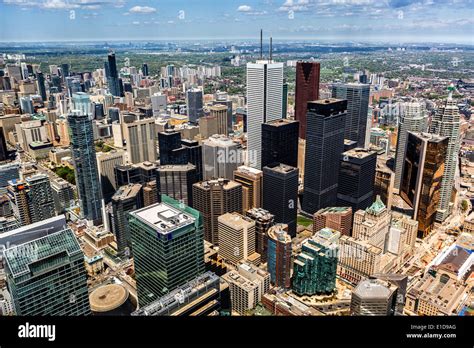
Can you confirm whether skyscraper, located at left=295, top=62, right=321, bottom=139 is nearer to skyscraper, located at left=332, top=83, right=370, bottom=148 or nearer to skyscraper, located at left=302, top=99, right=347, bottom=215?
skyscraper, located at left=332, top=83, right=370, bottom=148

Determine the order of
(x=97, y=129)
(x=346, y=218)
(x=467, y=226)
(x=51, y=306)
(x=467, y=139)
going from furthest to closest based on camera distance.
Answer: (x=97, y=129) < (x=467, y=139) < (x=467, y=226) < (x=346, y=218) < (x=51, y=306)

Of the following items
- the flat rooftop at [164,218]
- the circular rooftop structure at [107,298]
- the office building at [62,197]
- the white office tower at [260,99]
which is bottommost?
the circular rooftop structure at [107,298]

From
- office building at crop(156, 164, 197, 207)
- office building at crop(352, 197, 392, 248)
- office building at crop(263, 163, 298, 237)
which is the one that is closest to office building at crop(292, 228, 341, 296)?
office building at crop(352, 197, 392, 248)

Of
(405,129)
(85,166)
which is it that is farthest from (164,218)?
(405,129)

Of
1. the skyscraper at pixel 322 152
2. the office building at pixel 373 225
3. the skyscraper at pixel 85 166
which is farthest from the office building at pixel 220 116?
the office building at pixel 373 225

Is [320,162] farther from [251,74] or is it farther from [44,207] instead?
[44,207]

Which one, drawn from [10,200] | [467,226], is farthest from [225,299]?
[467,226]

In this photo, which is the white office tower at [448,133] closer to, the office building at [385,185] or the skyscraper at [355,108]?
the office building at [385,185]
